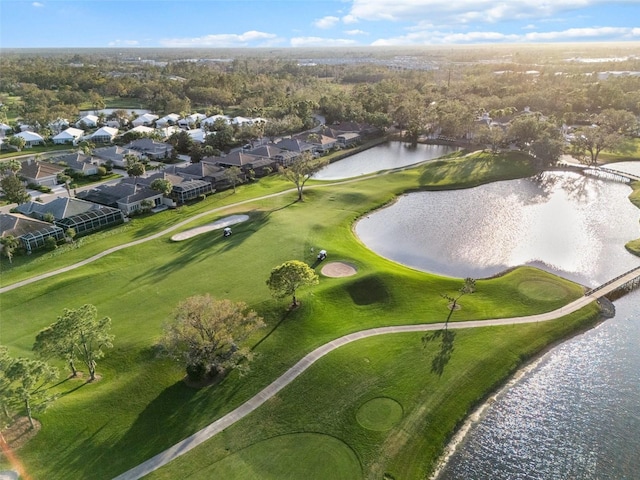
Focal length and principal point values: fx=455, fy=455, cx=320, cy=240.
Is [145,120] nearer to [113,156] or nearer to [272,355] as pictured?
A: [113,156]

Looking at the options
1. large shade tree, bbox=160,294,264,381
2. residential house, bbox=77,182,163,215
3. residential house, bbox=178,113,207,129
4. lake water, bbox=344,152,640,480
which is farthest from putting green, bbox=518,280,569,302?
residential house, bbox=178,113,207,129

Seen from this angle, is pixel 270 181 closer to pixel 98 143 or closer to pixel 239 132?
pixel 239 132

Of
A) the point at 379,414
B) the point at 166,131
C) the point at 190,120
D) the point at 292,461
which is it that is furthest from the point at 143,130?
the point at 292,461

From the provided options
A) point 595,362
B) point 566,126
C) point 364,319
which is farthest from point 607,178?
point 364,319

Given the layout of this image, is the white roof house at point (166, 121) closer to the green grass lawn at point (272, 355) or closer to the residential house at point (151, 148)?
the residential house at point (151, 148)

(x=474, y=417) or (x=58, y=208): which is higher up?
(x=58, y=208)

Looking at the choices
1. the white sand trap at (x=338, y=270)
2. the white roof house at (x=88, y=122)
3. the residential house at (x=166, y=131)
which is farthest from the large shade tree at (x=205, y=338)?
the white roof house at (x=88, y=122)
